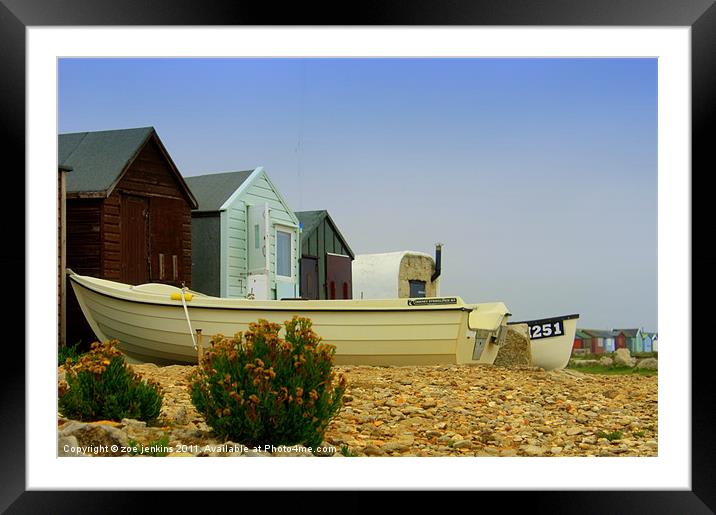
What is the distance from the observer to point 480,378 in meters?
7.13

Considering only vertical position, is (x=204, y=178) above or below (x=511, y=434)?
above

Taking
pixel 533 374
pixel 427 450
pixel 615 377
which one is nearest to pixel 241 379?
pixel 427 450

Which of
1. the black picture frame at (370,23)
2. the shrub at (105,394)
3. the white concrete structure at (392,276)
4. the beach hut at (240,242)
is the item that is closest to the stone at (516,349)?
the beach hut at (240,242)

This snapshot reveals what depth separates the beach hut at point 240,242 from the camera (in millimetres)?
9703

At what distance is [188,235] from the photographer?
9117mm

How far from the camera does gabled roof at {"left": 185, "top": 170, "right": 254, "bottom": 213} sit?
9.89 metres

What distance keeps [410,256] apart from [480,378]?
5717 mm

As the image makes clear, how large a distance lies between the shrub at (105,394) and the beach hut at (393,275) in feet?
24.9

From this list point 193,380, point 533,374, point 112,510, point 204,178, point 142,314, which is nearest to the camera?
point 112,510

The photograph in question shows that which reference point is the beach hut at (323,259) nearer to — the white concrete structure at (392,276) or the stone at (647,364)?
the white concrete structure at (392,276)

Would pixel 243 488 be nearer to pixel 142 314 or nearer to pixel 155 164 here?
pixel 142 314

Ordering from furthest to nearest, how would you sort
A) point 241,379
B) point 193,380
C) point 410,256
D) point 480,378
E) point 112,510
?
point 410,256, point 480,378, point 193,380, point 241,379, point 112,510

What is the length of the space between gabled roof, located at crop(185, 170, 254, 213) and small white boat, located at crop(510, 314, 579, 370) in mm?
4418

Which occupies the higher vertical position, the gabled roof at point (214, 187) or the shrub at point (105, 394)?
the gabled roof at point (214, 187)
